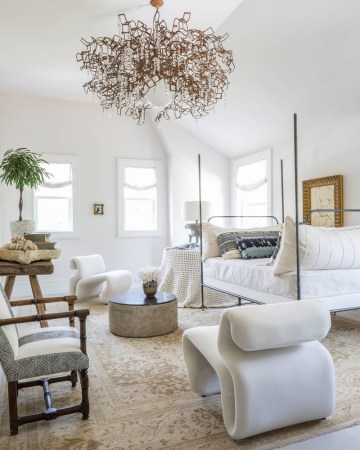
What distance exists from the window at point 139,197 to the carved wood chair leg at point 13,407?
4.78 m

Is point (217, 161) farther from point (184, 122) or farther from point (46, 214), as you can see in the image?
point (46, 214)

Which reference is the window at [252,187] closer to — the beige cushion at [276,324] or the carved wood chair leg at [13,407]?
the beige cushion at [276,324]

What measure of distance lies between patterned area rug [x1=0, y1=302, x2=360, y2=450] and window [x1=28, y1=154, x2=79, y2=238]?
3500mm

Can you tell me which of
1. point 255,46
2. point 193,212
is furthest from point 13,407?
point 193,212

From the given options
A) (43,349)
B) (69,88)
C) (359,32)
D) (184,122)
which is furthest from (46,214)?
(359,32)

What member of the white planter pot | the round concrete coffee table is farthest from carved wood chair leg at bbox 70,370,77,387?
the white planter pot

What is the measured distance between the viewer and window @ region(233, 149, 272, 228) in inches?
237

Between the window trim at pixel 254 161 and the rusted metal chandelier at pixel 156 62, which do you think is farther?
the window trim at pixel 254 161

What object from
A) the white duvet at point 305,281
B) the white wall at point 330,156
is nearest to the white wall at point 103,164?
the white wall at point 330,156

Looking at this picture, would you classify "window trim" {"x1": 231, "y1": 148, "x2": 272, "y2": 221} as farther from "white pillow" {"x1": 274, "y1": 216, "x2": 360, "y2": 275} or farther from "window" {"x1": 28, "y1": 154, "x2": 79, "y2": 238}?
"window" {"x1": 28, "y1": 154, "x2": 79, "y2": 238}

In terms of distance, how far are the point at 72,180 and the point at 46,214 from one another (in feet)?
2.37

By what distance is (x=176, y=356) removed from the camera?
2.95 meters

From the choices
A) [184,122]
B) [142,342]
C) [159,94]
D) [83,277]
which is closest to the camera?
[142,342]

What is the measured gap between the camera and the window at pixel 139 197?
660 centimetres
